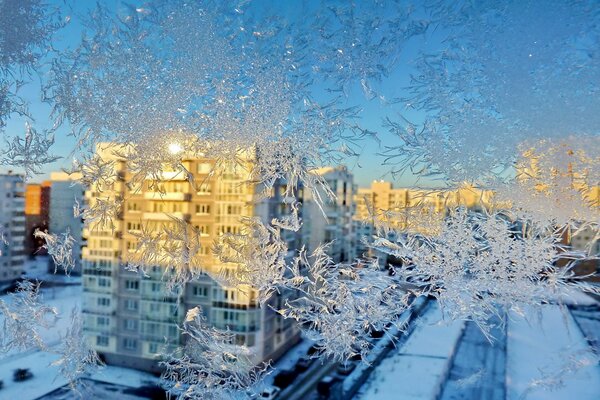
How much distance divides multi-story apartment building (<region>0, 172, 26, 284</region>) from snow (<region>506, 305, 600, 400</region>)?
3.91 feet

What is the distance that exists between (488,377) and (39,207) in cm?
111

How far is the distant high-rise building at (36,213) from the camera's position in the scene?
1098 millimetres

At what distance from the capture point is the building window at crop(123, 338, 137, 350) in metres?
1.15

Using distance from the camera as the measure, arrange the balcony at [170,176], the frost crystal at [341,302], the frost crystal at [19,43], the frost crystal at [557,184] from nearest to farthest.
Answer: the frost crystal at [557,184], the frost crystal at [341,302], the balcony at [170,176], the frost crystal at [19,43]

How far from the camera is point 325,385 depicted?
97 cm

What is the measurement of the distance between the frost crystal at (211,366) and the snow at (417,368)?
0.26 m

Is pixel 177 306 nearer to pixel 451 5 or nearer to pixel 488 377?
pixel 488 377

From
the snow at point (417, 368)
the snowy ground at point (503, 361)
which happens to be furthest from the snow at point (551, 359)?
the snow at point (417, 368)

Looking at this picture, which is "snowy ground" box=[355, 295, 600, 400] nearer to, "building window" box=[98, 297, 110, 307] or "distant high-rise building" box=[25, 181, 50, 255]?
"building window" box=[98, 297, 110, 307]

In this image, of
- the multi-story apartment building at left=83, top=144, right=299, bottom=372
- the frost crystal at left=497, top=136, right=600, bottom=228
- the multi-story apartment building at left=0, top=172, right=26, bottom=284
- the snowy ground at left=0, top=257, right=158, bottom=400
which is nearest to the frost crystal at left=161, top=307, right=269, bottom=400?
the multi-story apartment building at left=83, top=144, right=299, bottom=372

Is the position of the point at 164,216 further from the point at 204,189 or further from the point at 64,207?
the point at 64,207

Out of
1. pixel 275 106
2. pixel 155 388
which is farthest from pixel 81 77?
pixel 155 388

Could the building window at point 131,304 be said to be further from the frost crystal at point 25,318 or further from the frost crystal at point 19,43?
the frost crystal at point 19,43

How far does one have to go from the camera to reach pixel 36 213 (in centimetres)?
112
